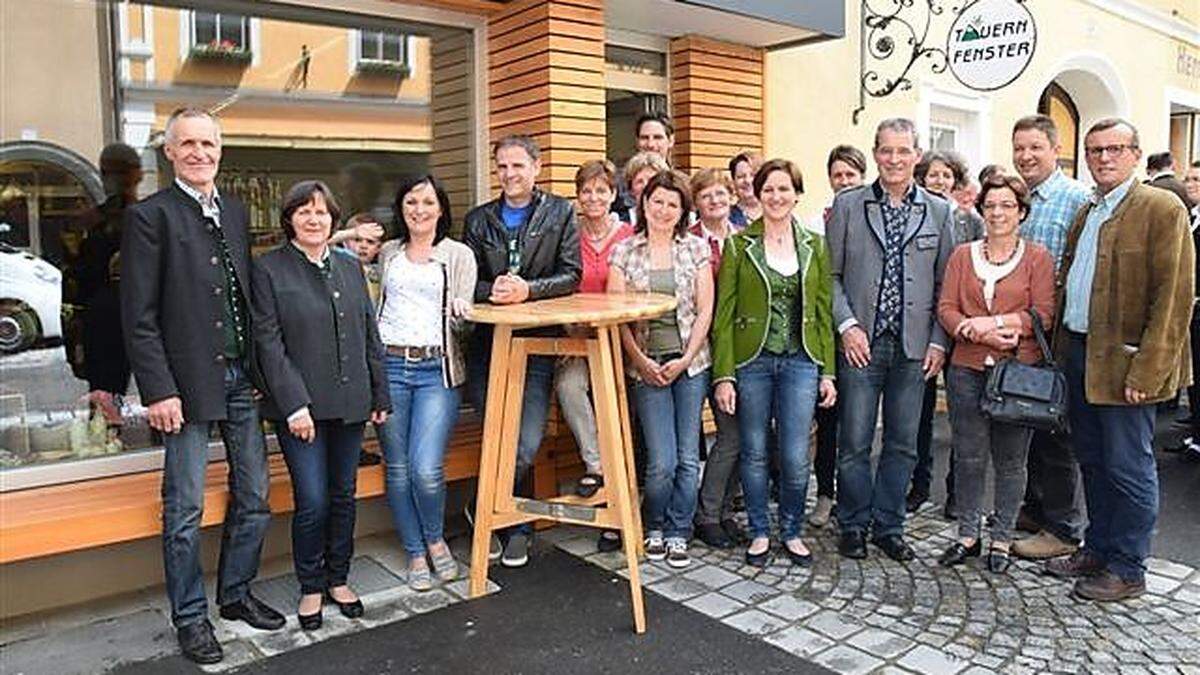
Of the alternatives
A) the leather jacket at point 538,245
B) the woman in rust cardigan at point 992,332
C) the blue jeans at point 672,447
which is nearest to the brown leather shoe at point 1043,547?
the woman in rust cardigan at point 992,332

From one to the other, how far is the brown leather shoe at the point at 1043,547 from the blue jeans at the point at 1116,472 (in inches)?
10.1

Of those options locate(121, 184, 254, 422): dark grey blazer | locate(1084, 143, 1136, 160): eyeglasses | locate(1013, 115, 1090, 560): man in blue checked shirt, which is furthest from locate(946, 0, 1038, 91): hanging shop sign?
locate(121, 184, 254, 422): dark grey blazer

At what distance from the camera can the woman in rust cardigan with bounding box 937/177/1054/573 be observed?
11.8ft

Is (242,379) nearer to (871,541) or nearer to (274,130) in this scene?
(274,130)

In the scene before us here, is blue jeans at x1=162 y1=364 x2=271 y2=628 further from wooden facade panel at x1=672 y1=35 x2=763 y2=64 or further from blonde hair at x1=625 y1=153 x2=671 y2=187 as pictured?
wooden facade panel at x1=672 y1=35 x2=763 y2=64

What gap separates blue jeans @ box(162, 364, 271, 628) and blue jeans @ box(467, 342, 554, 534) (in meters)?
0.96

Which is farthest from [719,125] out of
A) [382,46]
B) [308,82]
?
[308,82]

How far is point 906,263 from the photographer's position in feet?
12.4

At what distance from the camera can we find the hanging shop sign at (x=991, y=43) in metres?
6.20

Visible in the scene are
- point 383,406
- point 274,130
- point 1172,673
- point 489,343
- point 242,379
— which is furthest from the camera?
point 274,130

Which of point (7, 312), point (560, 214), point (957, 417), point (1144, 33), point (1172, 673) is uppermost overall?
point (1144, 33)

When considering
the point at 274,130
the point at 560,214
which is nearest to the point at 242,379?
the point at 560,214

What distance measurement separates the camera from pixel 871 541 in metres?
4.09

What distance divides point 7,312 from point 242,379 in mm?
1279
